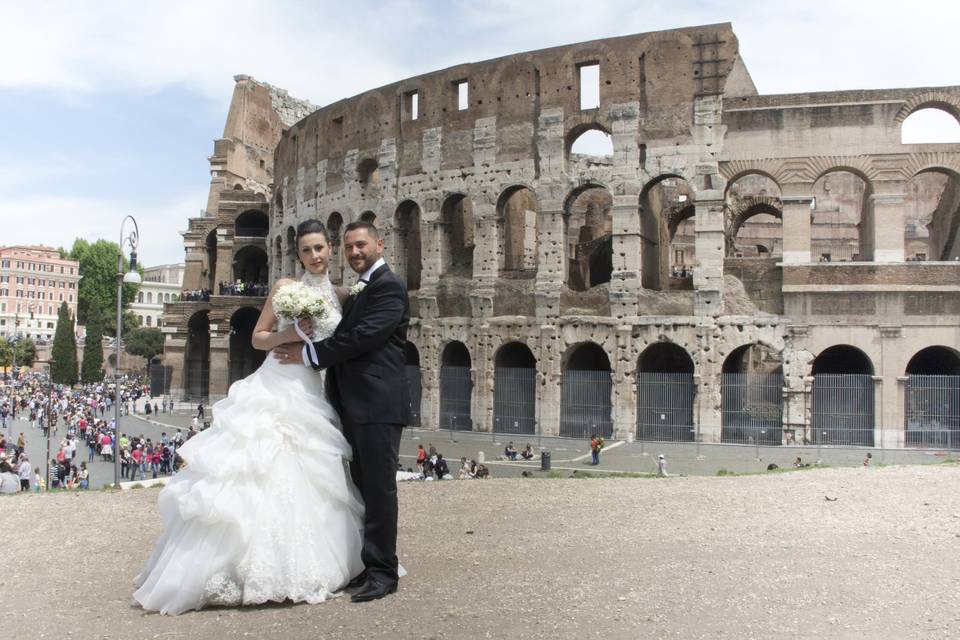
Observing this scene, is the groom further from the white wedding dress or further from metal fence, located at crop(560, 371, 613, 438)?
metal fence, located at crop(560, 371, 613, 438)

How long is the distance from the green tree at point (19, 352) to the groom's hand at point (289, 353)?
252ft

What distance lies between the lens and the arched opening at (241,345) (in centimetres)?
3759

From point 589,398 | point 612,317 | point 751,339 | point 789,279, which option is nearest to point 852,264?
point 789,279

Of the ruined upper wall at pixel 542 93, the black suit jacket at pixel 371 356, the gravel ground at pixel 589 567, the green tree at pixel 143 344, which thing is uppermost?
the ruined upper wall at pixel 542 93

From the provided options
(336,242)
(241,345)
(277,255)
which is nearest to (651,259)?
(336,242)

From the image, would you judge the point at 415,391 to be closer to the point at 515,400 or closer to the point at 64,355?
the point at 515,400

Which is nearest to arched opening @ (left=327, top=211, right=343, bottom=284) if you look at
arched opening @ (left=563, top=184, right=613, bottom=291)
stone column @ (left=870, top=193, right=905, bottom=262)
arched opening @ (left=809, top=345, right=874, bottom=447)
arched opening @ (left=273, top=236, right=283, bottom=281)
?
arched opening @ (left=273, top=236, right=283, bottom=281)

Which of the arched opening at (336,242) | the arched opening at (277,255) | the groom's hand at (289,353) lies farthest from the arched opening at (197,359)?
the groom's hand at (289,353)

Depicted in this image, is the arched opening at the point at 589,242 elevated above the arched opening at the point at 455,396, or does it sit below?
above

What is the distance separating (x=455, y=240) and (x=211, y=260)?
1862 centimetres

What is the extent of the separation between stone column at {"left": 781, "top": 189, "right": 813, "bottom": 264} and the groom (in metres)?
19.9

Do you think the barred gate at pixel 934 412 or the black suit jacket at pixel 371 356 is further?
the barred gate at pixel 934 412

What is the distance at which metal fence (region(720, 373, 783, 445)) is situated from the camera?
2273cm

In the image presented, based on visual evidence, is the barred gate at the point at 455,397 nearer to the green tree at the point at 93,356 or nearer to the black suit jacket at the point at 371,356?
the black suit jacket at the point at 371,356
